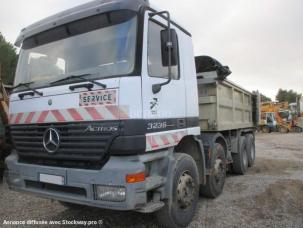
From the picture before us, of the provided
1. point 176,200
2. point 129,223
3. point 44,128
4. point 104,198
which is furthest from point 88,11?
point 129,223

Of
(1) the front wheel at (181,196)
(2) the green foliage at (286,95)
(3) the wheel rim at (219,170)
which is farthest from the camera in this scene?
(2) the green foliage at (286,95)

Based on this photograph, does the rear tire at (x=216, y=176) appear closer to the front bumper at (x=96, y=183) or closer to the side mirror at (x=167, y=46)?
the front bumper at (x=96, y=183)

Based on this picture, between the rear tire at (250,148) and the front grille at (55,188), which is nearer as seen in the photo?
the front grille at (55,188)

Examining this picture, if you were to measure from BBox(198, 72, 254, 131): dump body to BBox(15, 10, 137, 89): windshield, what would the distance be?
277 cm

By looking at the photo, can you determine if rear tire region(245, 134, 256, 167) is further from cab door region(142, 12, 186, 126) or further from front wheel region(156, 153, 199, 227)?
cab door region(142, 12, 186, 126)

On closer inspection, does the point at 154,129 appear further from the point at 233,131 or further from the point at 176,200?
the point at 233,131

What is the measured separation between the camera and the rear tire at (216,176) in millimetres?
5379

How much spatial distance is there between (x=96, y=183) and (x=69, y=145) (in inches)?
21.9

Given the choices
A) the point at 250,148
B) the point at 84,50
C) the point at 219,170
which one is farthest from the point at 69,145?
the point at 250,148

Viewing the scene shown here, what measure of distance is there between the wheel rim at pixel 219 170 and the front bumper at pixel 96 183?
2.31 m

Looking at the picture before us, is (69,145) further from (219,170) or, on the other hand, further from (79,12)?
(219,170)

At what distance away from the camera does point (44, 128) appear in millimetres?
3725

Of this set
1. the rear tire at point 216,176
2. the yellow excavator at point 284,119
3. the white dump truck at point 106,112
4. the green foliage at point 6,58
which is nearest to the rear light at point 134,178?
the white dump truck at point 106,112

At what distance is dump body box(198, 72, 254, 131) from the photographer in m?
5.75
